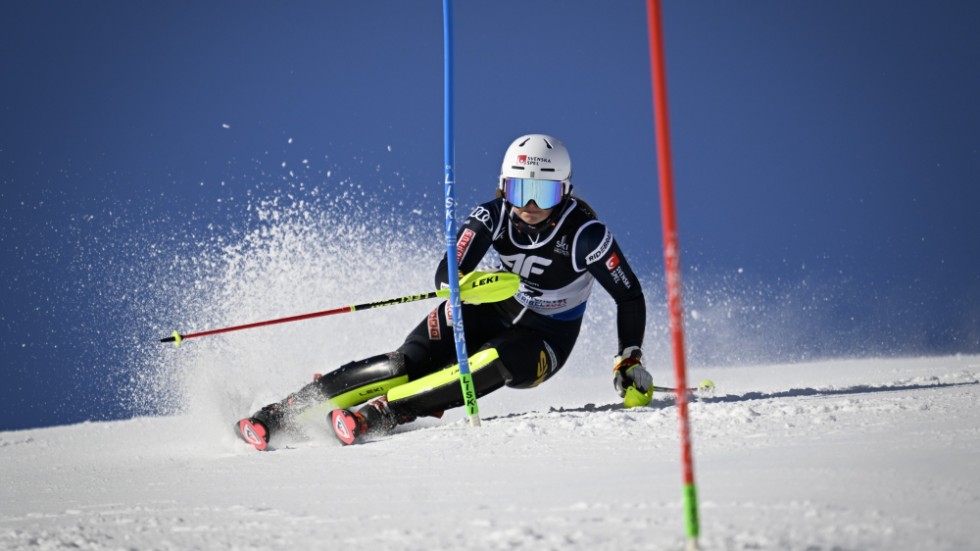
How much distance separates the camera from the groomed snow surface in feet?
6.44

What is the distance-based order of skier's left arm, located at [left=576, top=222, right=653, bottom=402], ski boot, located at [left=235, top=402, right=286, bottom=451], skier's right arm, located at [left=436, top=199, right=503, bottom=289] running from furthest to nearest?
skier's right arm, located at [left=436, top=199, right=503, bottom=289]
skier's left arm, located at [left=576, top=222, right=653, bottom=402]
ski boot, located at [left=235, top=402, right=286, bottom=451]

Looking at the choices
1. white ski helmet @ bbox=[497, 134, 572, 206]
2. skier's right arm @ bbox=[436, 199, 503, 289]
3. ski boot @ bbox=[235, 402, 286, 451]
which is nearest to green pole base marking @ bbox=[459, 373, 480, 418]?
skier's right arm @ bbox=[436, 199, 503, 289]

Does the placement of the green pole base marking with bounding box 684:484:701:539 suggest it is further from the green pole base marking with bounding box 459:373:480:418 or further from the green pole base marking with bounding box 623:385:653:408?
the green pole base marking with bounding box 623:385:653:408

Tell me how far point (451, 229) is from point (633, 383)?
1.20 m

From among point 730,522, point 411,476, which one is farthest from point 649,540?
point 411,476

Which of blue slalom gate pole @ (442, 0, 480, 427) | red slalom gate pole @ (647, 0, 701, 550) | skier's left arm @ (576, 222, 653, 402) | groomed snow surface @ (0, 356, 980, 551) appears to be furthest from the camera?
skier's left arm @ (576, 222, 653, 402)

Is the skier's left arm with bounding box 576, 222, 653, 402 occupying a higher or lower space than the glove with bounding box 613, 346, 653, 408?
higher

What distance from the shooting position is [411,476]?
288cm

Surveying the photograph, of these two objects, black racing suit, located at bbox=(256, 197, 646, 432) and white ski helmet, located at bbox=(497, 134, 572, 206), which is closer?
black racing suit, located at bbox=(256, 197, 646, 432)

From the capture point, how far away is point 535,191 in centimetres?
438

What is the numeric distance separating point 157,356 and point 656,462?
4.66m

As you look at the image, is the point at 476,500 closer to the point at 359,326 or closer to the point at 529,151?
the point at 529,151

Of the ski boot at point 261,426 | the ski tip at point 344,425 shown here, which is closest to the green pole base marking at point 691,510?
the ski tip at point 344,425

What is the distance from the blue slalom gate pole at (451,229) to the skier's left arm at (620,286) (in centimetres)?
81
